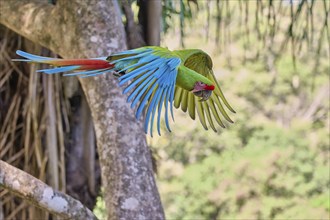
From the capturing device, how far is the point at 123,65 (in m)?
1.21

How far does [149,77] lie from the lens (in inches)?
45.9

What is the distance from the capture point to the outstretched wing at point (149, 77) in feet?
3.67

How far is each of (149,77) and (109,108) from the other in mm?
524

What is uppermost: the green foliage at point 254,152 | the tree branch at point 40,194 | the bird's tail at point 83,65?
the bird's tail at point 83,65

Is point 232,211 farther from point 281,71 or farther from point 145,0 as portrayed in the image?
point 145,0

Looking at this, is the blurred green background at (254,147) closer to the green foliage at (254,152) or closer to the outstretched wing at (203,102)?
the green foliage at (254,152)

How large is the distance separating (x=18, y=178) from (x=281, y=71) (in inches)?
304

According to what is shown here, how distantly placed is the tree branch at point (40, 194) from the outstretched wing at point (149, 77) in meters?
0.32

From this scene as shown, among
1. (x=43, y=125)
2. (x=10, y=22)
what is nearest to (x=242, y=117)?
(x=43, y=125)

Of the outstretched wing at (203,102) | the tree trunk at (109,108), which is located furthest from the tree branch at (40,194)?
the outstretched wing at (203,102)

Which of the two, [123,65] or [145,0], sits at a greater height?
[145,0]

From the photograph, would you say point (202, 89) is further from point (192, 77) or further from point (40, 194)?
point (40, 194)

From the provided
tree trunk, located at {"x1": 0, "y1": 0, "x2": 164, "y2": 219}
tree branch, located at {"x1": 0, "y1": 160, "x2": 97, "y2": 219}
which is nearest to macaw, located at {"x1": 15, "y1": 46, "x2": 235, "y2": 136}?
tree branch, located at {"x1": 0, "y1": 160, "x2": 97, "y2": 219}

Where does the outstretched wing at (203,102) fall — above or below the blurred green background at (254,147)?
above
